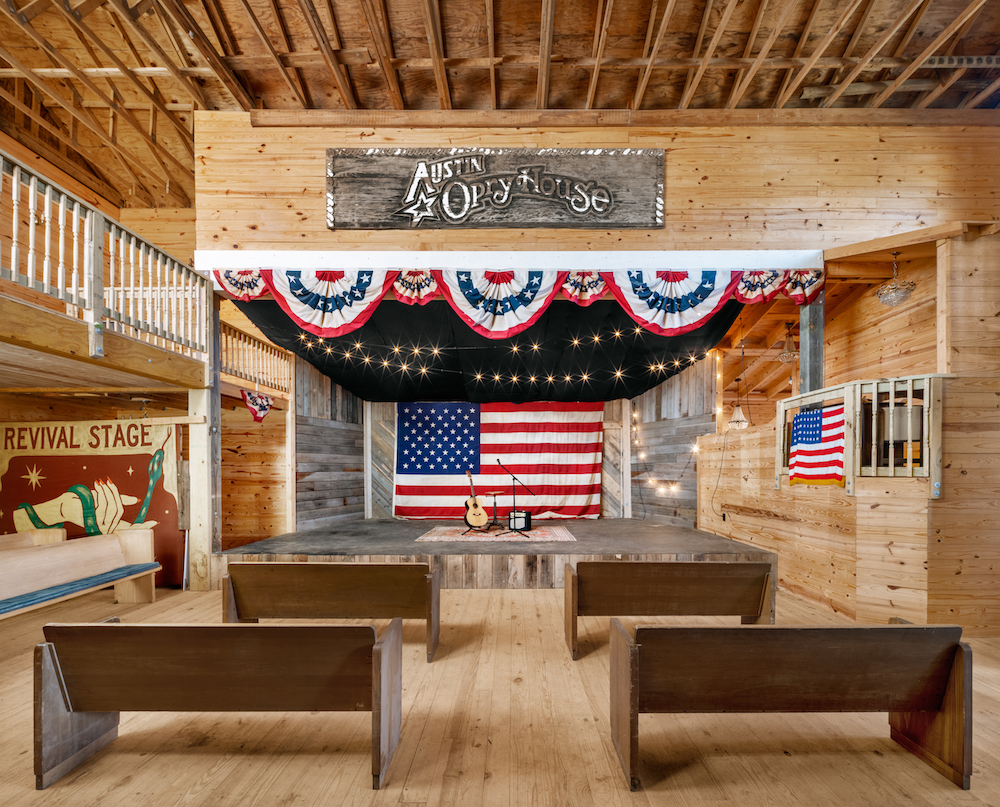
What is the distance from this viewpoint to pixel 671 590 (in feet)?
9.96

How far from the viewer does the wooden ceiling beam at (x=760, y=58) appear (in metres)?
3.91

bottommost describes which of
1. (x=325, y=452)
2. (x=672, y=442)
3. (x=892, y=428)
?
(x=325, y=452)

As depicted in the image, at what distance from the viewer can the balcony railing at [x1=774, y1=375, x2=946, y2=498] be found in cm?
349

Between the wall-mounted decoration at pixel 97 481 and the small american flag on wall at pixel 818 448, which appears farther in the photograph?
the wall-mounted decoration at pixel 97 481

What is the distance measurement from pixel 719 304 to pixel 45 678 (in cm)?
505

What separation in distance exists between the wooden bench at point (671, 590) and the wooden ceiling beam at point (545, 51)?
13.4 ft

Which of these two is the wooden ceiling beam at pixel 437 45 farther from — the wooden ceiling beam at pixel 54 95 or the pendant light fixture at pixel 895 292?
the pendant light fixture at pixel 895 292

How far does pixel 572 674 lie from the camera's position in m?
2.79

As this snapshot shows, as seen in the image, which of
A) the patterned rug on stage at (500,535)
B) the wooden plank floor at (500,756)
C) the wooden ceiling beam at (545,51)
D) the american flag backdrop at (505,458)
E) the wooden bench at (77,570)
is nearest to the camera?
the wooden plank floor at (500,756)

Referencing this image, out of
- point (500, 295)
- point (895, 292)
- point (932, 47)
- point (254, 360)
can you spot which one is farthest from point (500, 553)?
point (932, 47)

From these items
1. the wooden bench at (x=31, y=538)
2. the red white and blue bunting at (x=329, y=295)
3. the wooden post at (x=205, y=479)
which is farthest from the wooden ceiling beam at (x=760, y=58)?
the wooden bench at (x=31, y=538)

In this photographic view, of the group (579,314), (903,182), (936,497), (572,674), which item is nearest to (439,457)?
(579,314)

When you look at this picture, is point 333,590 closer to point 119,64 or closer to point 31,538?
point 31,538

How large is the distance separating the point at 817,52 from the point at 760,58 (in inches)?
17.7
